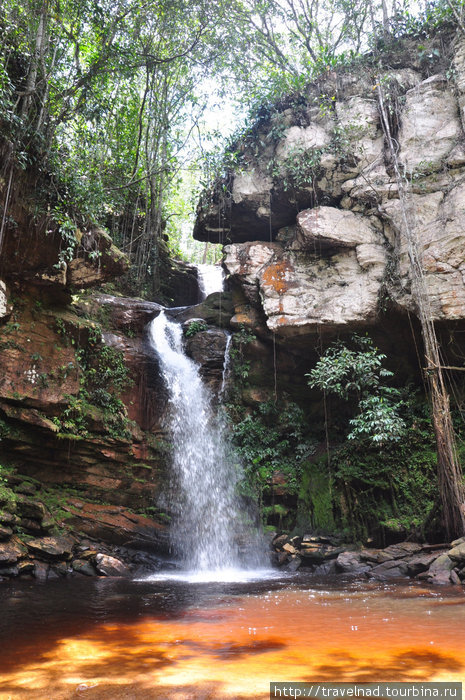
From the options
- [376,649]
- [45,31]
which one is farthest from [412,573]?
[45,31]

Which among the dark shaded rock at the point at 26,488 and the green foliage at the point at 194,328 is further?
the green foliage at the point at 194,328

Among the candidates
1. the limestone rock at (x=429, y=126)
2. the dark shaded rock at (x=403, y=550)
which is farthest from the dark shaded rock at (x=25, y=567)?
the limestone rock at (x=429, y=126)

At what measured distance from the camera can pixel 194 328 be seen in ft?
42.3

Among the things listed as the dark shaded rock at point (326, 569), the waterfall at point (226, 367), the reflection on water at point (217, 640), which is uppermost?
the waterfall at point (226, 367)

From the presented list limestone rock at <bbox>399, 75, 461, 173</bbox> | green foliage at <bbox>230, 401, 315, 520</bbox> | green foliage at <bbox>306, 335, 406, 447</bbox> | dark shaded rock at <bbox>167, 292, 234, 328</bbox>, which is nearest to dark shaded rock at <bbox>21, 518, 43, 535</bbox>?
green foliage at <bbox>230, 401, 315, 520</bbox>

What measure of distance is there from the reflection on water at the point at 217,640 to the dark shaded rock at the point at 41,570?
782 millimetres

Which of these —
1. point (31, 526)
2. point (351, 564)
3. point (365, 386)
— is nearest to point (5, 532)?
point (31, 526)

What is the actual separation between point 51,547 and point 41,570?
0.49m

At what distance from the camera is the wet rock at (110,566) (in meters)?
7.62

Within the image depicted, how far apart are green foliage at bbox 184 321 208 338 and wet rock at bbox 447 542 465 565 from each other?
853 cm

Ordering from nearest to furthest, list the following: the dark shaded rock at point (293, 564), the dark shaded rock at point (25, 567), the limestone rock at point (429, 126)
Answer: the dark shaded rock at point (25, 567)
the dark shaded rock at point (293, 564)
the limestone rock at point (429, 126)

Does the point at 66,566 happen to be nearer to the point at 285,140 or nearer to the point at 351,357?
the point at 351,357

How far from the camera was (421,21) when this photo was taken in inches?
448

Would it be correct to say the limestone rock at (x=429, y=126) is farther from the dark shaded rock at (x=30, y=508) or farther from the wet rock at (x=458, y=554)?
the dark shaded rock at (x=30, y=508)
